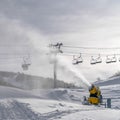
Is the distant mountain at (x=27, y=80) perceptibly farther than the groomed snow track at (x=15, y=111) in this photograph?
Yes

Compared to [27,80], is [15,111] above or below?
below

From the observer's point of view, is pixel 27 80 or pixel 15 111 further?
pixel 27 80

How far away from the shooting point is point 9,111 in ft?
67.5

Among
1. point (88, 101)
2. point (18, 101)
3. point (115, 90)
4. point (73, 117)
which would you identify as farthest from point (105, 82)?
point (73, 117)

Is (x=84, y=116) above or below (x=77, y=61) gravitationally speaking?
below

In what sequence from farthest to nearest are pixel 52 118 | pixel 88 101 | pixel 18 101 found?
pixel 88 101 < pixel 18 101 < pixel 52 118

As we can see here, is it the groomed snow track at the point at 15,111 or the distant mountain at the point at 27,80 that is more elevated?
the distant mountain at the point at 27,80

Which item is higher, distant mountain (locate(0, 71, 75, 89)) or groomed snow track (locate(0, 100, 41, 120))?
distant mountain (locate(0, 71, 75, 89))

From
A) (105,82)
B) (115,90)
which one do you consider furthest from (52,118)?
(105,82)

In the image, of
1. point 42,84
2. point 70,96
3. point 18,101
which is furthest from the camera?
point 42,84

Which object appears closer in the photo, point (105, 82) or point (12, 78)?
point (105, 82)

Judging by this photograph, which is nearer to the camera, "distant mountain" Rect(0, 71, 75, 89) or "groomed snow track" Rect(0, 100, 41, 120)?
"groomed snow track" Rect(0, 100, 41, 120)

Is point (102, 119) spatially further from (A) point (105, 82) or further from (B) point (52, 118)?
(A) point (105, 82)

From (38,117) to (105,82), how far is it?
1874 inches
